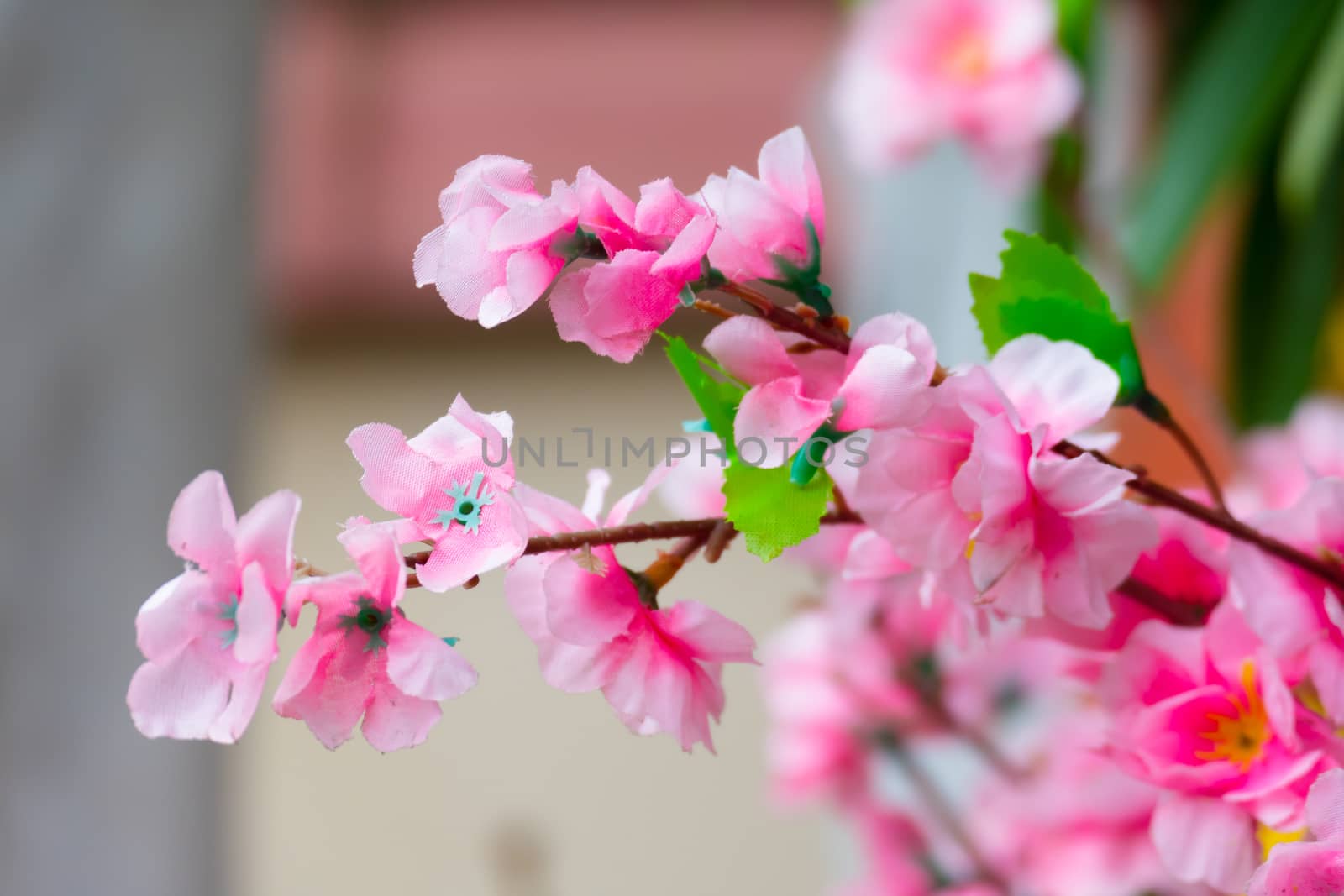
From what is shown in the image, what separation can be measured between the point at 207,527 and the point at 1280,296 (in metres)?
0.59

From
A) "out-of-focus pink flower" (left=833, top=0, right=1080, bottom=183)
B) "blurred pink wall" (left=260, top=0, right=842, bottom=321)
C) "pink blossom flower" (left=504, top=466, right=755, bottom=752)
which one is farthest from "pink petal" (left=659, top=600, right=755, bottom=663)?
"blurred pink wall" (left=260, top=0, right=842, bottom=321)

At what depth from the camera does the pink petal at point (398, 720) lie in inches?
6.6

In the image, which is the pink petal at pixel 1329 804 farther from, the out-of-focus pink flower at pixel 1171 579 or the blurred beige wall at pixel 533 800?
the blurred beige wall at pixel 533 800

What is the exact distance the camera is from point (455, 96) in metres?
1.12

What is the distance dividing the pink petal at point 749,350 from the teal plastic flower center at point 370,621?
0.07m

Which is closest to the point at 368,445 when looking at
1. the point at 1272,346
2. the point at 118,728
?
the point at 118,728

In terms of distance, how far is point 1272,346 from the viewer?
0.59m

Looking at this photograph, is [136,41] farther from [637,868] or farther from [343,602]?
[637,868]

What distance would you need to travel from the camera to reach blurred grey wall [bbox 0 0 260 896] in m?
0.52

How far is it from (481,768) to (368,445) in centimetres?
86

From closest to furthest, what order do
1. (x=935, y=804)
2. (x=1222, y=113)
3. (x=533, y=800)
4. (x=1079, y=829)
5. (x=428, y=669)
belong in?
1. (x=428, y=669)
2. (x=1079, y=829)
3. (x=935, y=804)
4. (x=1222, y=113)
5. (x=533, y=800)

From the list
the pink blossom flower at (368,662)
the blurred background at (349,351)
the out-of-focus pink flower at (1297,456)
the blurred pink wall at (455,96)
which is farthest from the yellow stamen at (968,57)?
the blurred pink wall at (455,96)

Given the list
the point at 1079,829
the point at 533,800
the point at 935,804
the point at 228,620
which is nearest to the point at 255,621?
the point at 228,620

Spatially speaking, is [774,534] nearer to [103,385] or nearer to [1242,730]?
[1242,730]
